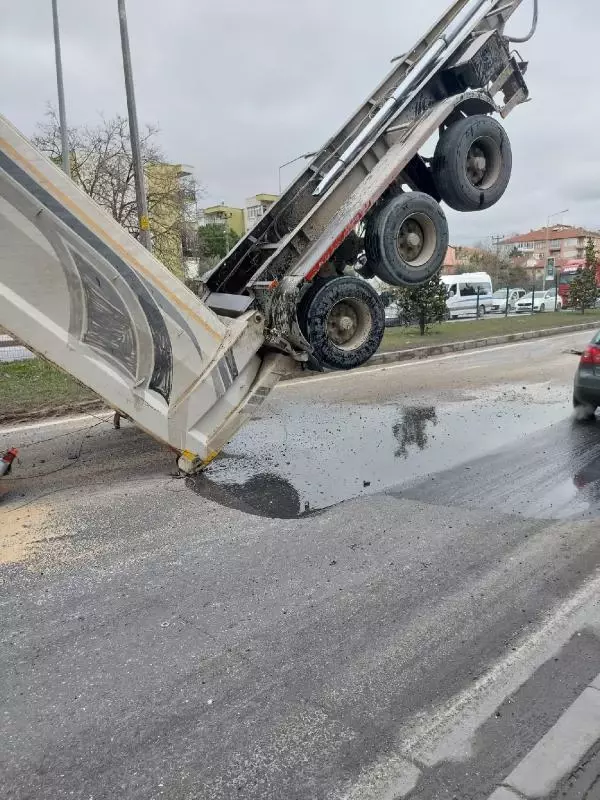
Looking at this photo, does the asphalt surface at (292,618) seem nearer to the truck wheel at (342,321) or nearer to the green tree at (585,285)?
the truck wheel at (342,321)

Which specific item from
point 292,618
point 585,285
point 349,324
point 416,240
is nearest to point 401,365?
point 416,240

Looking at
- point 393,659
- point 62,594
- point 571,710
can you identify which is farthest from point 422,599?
point 62,594

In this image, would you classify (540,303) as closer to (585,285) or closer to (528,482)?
(585,285)

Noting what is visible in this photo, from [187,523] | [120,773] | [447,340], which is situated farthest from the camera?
[447,340]

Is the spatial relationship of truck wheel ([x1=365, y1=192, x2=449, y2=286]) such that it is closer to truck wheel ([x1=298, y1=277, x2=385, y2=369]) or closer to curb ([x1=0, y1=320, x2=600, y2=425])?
truck wheel ([x1=298, y1=277, x2=385, y2=369])

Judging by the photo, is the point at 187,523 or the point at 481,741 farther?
the point at 187,523

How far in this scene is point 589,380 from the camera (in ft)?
24.2

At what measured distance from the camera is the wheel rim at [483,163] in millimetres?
6160

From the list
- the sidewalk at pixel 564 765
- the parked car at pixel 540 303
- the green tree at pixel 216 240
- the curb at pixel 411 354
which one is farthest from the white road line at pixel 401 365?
the green tree at pixel 216 240

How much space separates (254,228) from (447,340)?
446 inches

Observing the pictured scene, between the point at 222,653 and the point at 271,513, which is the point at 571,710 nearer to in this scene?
the point at 222,653

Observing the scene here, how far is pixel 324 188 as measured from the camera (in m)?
6.21

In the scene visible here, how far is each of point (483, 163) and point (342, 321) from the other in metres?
2.36

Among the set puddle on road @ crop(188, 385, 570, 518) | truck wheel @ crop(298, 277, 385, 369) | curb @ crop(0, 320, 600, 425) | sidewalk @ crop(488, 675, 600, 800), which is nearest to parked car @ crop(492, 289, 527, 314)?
curb @ crop(0, 320, 600, 425)
